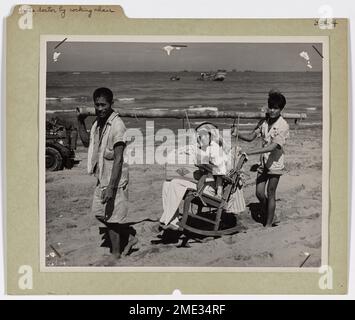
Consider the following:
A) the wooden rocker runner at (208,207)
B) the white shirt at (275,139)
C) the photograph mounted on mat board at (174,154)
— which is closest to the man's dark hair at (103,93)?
the photograph mounted on mat board at (174,154)

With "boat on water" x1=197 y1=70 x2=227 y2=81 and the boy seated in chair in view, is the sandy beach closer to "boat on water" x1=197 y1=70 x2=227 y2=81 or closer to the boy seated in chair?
the boy seated in chair

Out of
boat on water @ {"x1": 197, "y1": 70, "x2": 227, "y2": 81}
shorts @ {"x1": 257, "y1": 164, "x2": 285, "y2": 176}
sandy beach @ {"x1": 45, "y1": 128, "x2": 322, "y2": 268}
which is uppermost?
boat on water @ {"x1": 197, "y1": 70, "x2": 227, "y2": 81}

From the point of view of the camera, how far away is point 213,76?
3.28 meters

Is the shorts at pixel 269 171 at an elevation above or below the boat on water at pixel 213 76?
below

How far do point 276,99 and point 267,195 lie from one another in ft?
1.82

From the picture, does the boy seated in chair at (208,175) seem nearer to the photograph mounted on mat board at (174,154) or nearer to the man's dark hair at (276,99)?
the photograph mounted on mat board at (174,154)

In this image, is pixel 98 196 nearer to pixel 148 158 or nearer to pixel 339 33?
pixel 148 158

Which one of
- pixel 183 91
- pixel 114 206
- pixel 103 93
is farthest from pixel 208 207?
pixel 103 93

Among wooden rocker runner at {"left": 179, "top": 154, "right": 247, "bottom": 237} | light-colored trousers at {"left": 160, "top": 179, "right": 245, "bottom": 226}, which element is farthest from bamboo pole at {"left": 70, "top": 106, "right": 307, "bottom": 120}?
light-colored trousers at {"left": 160, "top": 179, "right": 245, "bottom": 226}

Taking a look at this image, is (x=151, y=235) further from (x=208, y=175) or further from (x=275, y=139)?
(x=275, y=139)

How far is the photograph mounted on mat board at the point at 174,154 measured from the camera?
3.24 metres

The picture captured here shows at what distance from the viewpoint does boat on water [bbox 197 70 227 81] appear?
3.28 meters

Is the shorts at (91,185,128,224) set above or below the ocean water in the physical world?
below

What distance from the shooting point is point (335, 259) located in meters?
3.28
